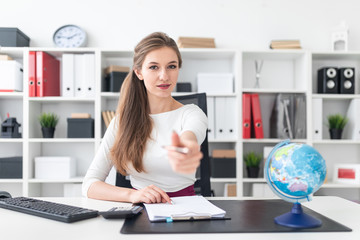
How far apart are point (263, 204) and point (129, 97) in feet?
2.48

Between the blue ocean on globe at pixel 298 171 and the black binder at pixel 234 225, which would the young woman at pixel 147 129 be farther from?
the blue ocean on globe at pixel 298 171

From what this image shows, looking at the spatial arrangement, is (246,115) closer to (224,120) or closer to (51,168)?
(224,120)

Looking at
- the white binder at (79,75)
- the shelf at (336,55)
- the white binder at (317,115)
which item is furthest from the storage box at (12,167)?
the shelf at (336,55)

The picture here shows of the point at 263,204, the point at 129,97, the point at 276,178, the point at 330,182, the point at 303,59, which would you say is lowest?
the point at 330,182

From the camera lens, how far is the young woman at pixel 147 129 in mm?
1441

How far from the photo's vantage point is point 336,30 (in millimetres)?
3246

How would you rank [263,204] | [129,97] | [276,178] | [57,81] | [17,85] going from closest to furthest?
[276,178] < [263,204] < [129,97] < [17,85] < [57,81]

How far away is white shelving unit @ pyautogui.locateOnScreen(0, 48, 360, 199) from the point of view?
3.02m

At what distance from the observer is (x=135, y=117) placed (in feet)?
5.34

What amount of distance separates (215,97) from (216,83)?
134 millimetres

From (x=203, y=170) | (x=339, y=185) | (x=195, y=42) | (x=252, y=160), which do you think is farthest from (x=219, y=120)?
(x=203, y=170)

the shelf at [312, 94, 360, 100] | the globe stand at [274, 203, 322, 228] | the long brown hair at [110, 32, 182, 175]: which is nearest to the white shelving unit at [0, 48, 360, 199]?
the shelf at [312, 94, 360, 100]

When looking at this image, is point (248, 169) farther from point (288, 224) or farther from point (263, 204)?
point (288, 224)

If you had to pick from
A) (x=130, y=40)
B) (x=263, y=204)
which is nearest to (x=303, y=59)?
(x=130, y=40)
